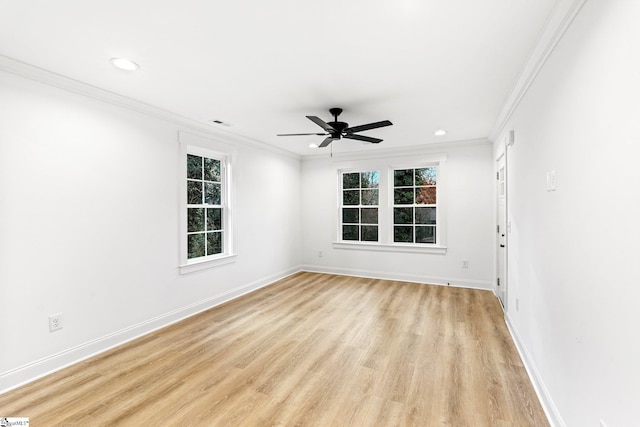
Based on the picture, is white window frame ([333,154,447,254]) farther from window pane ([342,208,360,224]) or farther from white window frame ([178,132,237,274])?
white window frame ([178,132,237,274])

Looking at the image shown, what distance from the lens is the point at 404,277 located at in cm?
554

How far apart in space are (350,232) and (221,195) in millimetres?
2791

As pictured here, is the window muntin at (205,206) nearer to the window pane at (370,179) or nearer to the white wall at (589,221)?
the window pane at (370,179)

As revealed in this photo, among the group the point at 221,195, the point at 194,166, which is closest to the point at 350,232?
the point at 221,195

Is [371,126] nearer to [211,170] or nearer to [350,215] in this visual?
[211,170]

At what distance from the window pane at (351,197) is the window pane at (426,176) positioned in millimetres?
1215

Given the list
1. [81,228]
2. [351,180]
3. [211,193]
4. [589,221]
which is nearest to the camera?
[589,221]

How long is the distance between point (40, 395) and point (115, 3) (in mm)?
2767

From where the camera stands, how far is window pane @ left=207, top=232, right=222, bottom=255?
14.1 feet

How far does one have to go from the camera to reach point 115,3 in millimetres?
1669

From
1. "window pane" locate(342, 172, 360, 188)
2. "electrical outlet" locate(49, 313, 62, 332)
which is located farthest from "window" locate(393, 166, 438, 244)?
"electrical outlet" locate(49, 313, 62, 332)

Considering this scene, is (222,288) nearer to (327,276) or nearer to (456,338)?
(327,276)

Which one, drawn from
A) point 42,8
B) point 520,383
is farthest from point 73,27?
point 520,383

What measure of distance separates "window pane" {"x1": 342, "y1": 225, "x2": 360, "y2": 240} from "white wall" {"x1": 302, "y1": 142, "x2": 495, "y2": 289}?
7.8 inches
